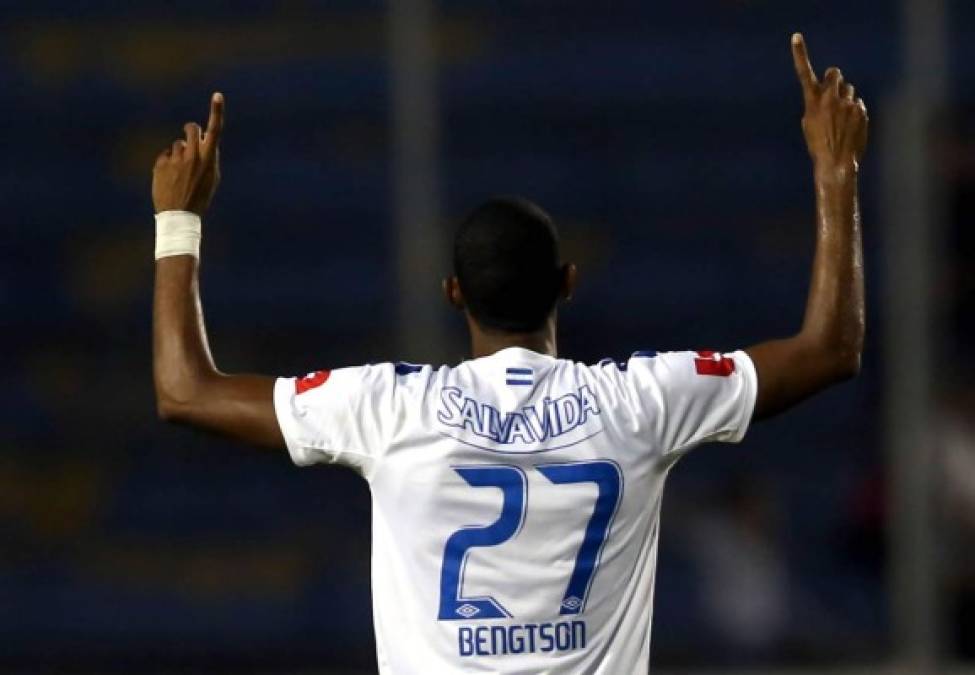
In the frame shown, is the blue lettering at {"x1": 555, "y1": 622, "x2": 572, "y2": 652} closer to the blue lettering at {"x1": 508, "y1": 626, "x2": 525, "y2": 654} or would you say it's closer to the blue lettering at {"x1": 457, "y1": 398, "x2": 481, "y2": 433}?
the blue lettering at {"x1": 508, "y1": 626, "x2": 525, "y2": 654}

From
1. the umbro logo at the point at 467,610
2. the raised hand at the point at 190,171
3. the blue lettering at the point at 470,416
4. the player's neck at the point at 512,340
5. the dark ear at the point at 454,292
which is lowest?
the umbro logo at the point at 467,610

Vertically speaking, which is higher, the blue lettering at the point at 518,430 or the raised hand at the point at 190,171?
the raised hand at the point at 190,171

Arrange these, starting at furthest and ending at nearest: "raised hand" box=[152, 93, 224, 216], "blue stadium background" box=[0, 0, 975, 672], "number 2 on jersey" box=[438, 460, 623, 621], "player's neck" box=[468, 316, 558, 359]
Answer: "blue stadium background" box=[0, 0, 975, 672] < "raised hand" box=[152, 93, 224, 216] < "player's neck" box=[468, 316, 558, 359] < "number 2 on jersey" box=[438, 460, 623, 621]

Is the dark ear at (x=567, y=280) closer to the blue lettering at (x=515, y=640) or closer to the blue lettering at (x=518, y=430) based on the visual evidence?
the blue lettering at (x=518, y=430)

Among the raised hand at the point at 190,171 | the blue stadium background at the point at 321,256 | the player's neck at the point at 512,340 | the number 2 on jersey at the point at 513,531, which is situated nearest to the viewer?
the number 2 on jersey at the point at 513,531

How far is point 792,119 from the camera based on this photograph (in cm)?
1052

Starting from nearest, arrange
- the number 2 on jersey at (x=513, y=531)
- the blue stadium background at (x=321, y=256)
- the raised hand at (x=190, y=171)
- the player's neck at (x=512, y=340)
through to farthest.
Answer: the number 2 on jersey at (x=513, y=531), the player's neck at (x=512, y=340), the raised hand at (x=190, y=171), the blue stadium background at (x=321, y=256)

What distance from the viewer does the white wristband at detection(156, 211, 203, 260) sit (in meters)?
3.61

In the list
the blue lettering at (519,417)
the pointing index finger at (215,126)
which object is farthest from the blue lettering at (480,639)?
the pointing index finger at (215,126)

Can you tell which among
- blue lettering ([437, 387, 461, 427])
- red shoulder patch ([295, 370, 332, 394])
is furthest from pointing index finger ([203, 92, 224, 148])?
blue lettering ([437, 387, 461, 427])

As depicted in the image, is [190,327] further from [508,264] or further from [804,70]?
[804,70]

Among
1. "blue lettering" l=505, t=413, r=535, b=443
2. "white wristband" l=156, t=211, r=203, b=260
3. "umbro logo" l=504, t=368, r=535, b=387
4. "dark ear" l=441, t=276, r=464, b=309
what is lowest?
"blue lettering" l=505, t=413, r=535, b=443

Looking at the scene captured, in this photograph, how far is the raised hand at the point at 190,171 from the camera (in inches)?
144

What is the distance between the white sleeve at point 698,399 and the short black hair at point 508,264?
0.70ft
